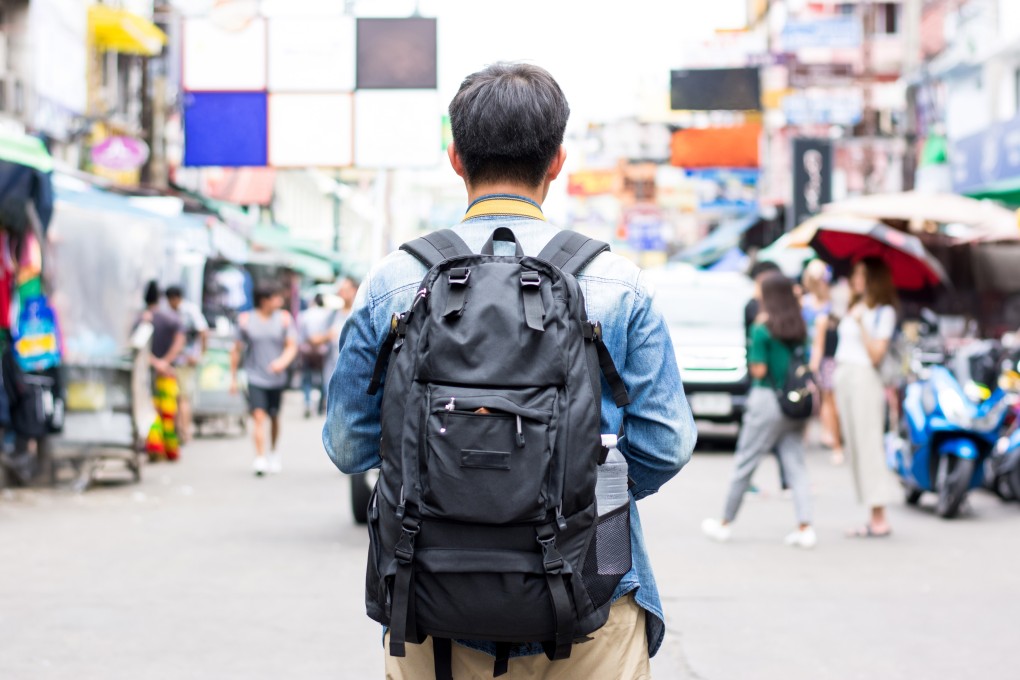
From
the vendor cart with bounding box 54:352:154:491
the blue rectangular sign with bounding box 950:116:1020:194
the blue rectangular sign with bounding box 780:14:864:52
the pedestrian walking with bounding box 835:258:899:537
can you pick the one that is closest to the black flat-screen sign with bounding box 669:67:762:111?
the blue rectangular sign with bounding box 950:116:1020:194

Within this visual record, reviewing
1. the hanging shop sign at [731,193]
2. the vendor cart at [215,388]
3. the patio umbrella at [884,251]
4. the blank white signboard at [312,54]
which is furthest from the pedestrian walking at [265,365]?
the hanging shop sign at [731,193]

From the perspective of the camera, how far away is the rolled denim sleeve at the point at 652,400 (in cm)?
268

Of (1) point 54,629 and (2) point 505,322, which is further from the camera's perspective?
(1) point 54,629

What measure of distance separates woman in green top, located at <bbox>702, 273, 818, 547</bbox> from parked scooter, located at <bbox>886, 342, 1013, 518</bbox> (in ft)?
4.92

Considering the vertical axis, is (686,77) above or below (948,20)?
below

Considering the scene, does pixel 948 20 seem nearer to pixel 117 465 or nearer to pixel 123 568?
pixel 117 465

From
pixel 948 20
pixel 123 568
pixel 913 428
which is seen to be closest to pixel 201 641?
pixel 123 568

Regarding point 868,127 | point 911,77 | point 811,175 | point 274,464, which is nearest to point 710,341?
point 274,464

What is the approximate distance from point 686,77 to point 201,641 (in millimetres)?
13412

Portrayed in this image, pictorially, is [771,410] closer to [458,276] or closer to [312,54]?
[458,276]

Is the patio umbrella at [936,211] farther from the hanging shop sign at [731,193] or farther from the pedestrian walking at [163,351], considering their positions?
the hanging shop sign at [731,193]

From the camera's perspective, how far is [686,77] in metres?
18.6

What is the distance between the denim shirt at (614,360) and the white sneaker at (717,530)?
6.99 meters

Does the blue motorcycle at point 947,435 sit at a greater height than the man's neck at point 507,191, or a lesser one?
lesser
